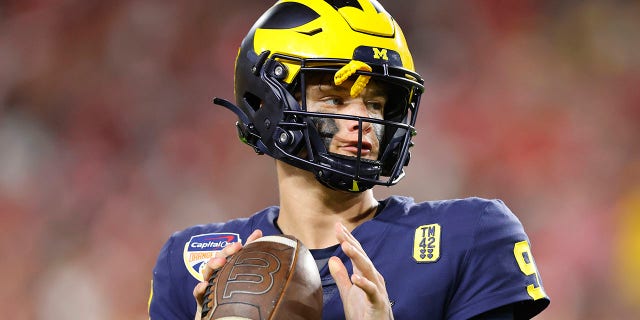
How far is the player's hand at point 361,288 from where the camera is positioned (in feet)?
4.66

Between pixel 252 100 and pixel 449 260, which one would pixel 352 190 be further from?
pixel 252 100

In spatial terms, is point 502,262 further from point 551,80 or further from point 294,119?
point 551,80

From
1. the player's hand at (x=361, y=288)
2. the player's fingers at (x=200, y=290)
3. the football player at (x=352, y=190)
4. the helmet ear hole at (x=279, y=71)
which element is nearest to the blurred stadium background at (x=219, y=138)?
the football player at (x=352, y=190)

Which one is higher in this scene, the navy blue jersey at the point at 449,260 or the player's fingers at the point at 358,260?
the player's fingers at the point at 358,260

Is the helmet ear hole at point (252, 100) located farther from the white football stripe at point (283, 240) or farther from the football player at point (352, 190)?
the white football stripe at point (283, 240)

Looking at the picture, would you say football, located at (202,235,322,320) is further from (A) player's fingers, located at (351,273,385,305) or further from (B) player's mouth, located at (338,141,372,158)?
(B) player's mouth, located at (338,141,372,158)

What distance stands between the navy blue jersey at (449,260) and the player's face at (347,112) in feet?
0.56

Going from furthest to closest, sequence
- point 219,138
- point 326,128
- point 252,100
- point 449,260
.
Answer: point 219,138 < point 252,100 < point 326,128 < point 449,260

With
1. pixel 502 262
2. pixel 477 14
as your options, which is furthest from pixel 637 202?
pixel 502 262

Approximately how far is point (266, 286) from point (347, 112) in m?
0.55

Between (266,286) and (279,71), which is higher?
(279,71)

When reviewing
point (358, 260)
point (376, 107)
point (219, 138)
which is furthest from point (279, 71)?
point (219, 138)

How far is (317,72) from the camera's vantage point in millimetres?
1882

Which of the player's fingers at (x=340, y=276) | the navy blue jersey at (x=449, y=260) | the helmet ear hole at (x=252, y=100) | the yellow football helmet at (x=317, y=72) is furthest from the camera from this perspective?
the helmet ear hole at (x=252, y=100)
